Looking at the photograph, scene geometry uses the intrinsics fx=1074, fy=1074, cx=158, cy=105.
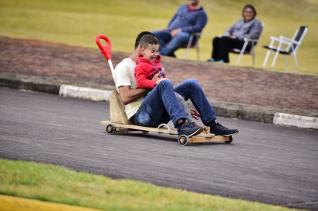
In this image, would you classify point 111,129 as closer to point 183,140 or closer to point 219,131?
point 183,140

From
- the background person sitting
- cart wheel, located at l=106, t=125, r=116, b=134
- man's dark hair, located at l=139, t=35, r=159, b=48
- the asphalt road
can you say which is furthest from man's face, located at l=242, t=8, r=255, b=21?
man's dark hair, located at l=139, t=35, r=159, b=48

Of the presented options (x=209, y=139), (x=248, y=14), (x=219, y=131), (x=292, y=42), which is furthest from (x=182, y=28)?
(x=209, y=139)

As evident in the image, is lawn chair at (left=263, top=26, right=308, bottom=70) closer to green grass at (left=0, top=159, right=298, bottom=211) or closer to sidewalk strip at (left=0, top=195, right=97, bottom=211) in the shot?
green grass at (left=0, top=159, right=298, bottom=211)

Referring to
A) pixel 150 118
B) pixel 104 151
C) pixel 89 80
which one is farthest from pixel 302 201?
pixel 89 80

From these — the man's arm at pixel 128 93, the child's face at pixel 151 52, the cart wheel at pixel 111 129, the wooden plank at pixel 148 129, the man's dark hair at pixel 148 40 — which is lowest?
the cart wheel at pixel 111 129

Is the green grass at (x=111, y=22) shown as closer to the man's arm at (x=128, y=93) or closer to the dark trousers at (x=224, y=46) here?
the dark trousers at (x=224, y=46)

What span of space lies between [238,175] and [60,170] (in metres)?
1.64

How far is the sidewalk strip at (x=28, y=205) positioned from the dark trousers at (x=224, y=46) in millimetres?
14552

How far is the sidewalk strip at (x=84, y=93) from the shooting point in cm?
1633

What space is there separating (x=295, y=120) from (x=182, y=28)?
7.04 meters

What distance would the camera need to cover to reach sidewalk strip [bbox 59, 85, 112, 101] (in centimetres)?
1633

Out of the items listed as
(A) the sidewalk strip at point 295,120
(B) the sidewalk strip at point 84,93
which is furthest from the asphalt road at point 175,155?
(B) the sidewalk strip at point 84,93

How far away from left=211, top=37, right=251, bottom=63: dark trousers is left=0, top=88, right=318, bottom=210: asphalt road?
7648 mm

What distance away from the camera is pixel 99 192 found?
722 centimetres
